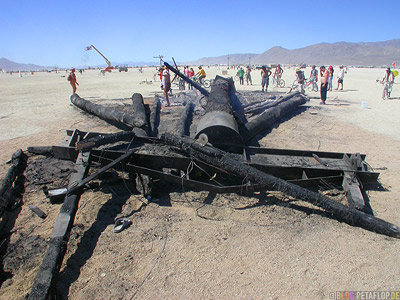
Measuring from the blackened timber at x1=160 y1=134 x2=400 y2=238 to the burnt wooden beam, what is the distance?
2.84m

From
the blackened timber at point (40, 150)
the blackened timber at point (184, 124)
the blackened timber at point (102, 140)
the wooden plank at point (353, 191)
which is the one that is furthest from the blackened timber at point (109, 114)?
the wooden plank at point (353, 191)

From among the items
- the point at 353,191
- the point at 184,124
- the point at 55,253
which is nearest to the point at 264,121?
the point at 184,124

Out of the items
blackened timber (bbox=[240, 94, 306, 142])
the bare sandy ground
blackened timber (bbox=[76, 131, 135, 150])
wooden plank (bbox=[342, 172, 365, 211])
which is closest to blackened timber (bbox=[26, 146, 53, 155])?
the bare sandy ground

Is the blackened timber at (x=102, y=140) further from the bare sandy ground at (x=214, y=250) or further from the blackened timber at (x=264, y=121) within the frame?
the blackened timber at (x=264, y=121)

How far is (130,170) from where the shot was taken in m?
4.45

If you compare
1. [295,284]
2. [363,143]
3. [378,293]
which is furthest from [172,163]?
[363,143]

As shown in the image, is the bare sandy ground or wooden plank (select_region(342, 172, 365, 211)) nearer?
the bare sandy ground

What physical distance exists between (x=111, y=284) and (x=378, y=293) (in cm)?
300

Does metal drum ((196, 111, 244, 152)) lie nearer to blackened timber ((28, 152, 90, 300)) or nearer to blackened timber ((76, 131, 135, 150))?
blackened timber ((76, 131, 135, 150))

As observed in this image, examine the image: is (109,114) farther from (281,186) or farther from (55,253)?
(281,186)

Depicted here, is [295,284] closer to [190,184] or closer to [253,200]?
[253,200]

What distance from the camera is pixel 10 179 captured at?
15.2 ft

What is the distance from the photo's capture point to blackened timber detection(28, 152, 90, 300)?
241cm

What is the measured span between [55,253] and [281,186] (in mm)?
3228
